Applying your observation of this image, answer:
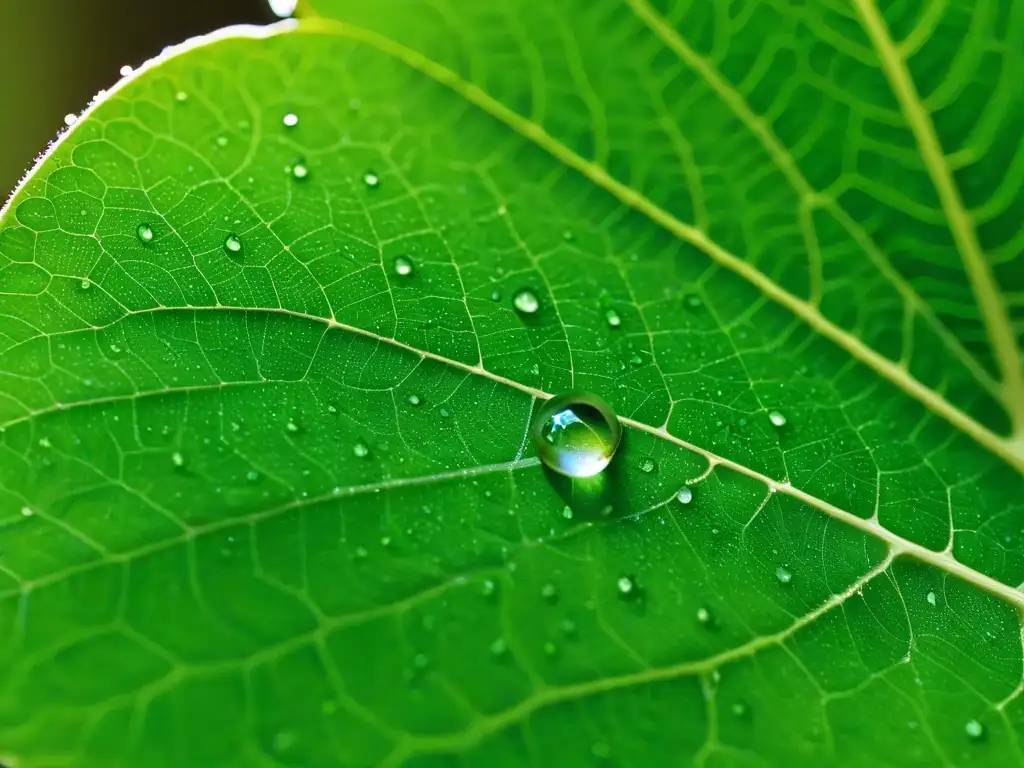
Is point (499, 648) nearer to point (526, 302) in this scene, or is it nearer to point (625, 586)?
point (625, 586)

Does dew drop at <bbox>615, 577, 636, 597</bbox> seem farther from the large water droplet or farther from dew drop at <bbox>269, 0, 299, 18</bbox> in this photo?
dew drop at <bbox>269, 0, 299, 18</bbox>

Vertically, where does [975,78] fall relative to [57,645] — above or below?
above

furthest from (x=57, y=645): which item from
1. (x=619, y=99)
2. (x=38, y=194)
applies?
(x=619, y=99)

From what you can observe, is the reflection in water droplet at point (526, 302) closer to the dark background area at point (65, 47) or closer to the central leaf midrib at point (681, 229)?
the central leaf midrib at point (681, 229)

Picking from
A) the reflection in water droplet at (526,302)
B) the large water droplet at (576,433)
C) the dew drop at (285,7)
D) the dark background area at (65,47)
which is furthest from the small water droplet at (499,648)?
the dark background area at (65,47)

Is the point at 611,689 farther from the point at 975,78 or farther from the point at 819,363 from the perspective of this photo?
the point at 975,78

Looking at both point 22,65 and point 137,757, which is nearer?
point 137,757

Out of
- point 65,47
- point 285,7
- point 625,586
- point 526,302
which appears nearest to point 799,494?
point 625,586
